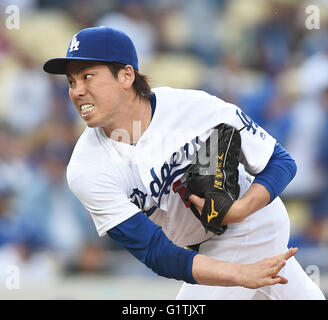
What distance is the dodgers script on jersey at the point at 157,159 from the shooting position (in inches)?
114

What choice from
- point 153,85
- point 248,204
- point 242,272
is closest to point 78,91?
point 248,204

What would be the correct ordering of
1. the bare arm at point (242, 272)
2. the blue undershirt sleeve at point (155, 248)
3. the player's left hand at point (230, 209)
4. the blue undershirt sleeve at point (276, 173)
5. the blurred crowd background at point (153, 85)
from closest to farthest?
the bare arm at point (242, 272), the blue undershirt sleeve at point (155, 248), the player's left hand at point (230, 209), the blue undershirt sleeve at point (276, 173), the blurred crowd background at point (153, 85)

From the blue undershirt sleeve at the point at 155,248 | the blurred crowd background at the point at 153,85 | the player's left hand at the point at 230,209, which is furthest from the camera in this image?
the blurred crowd background at the point at 153,85

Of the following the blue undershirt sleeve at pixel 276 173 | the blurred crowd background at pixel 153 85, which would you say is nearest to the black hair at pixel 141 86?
the blue undershirt sleeve at pixel 276 173

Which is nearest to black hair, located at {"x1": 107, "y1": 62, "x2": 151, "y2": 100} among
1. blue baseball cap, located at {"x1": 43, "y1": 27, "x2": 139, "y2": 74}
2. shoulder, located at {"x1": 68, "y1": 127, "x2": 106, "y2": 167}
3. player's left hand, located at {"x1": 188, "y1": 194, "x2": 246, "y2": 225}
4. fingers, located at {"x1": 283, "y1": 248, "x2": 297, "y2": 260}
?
blue baseball cap, located at {"x1": 43, "y1": 27, "x2": 139, "y2": 74}

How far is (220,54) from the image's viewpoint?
20.9ft

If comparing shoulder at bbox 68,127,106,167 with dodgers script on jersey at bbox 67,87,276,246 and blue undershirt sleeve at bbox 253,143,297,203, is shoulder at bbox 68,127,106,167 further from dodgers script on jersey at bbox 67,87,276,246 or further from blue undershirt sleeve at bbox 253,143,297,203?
blue undershirt sleeve at bbox 253,143,297,203

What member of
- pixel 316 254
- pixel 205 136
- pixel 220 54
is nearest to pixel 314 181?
pixel 316 254

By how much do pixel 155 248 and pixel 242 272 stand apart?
0.38 m

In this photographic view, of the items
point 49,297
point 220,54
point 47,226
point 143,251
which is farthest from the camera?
point 220,54

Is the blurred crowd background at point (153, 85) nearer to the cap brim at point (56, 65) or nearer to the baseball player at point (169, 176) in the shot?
the baseball player at point (169, 176)

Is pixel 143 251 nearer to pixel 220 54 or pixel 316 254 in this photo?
pixel 316 254

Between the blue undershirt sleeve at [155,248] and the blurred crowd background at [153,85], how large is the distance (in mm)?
2276
